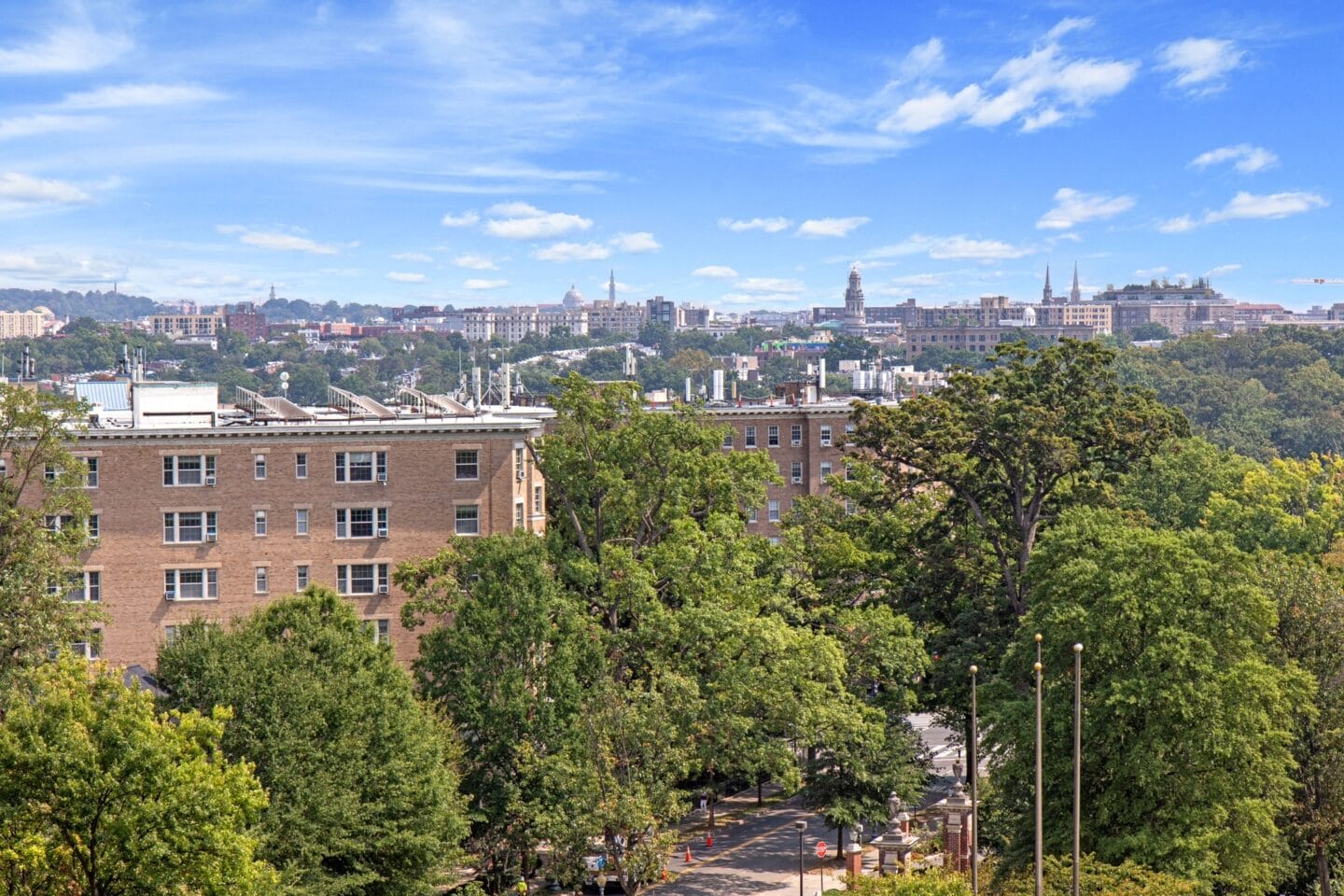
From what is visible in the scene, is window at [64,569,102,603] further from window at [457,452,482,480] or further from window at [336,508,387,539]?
window at [457,452,482,480]

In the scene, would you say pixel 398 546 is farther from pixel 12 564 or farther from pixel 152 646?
pixel 12 564

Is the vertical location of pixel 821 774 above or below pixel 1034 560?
below

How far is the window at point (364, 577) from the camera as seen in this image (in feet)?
274

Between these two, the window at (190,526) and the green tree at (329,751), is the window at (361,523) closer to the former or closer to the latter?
the window at (190,526)

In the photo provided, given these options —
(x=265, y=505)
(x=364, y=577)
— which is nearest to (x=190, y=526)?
(x=265, y=505)

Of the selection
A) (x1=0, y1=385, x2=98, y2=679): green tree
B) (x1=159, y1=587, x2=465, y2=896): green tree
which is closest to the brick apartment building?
(x1=0, y1=385, x2=98, y2=679): green tree

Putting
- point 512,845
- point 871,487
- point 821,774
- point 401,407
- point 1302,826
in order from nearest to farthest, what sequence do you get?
point 1302,826 < point 512,845 < point 821,774 < point 871,487 < point 401,407

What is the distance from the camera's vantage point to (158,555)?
82.3 meters

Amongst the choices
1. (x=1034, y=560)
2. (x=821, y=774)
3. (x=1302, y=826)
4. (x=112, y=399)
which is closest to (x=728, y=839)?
(x=821, y=774)

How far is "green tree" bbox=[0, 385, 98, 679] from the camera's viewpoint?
216 ft

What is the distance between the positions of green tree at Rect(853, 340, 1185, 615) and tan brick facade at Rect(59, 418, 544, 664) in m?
19.2

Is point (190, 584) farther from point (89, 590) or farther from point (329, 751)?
point (329, 751)

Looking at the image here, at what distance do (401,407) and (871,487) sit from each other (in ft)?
90.3

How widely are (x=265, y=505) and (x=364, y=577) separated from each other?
5.78m
